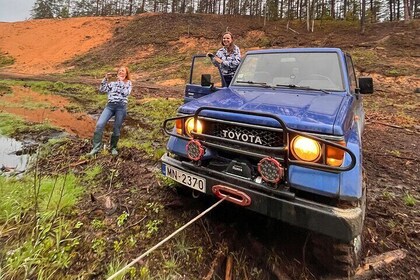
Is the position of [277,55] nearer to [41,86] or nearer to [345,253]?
[345,253]

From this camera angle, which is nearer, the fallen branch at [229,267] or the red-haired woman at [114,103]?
the fallen branch at [229,267]

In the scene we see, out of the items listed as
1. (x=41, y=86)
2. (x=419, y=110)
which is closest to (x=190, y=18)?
(x=41, y=86)

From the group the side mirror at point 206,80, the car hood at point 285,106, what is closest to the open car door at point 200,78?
the side mirror at point 206,80

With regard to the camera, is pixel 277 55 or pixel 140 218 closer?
pixel 140 218

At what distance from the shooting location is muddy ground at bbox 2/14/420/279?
2.61 meters

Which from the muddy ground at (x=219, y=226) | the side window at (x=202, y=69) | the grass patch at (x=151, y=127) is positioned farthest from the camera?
the grass patch at (x=151, y=127)

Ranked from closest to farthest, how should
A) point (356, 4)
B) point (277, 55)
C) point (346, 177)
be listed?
point (346, 177), point (277, 55), point (356, 4)

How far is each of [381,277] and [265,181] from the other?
1.37m

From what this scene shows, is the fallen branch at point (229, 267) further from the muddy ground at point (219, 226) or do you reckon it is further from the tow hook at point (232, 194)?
the tow hook at point (232, 194)

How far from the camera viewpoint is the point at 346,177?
2129mm

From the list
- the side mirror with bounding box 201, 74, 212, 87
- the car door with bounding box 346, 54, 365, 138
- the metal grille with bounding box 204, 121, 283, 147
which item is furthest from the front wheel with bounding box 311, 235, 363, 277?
the side mirror with bounding box 201, 74, 212, 87

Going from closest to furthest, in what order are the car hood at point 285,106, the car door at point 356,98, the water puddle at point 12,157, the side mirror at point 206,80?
the car hood at point 285,106 < the car door at point 356,98 < the side mirror at point 206,80 < the water puddle at point 12,157

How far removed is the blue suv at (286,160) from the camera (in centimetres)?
210

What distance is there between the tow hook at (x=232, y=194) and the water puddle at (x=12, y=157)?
353cm
